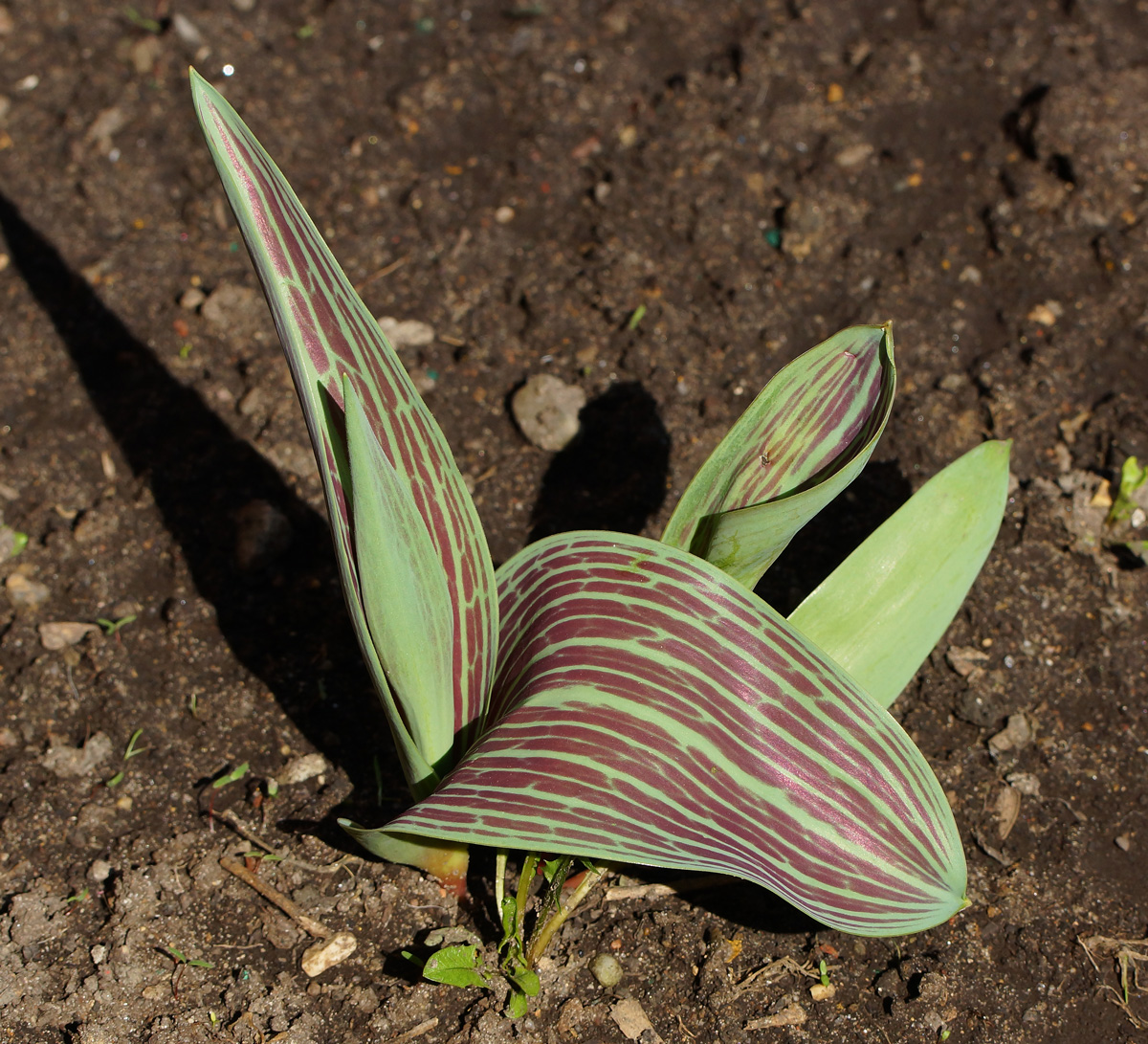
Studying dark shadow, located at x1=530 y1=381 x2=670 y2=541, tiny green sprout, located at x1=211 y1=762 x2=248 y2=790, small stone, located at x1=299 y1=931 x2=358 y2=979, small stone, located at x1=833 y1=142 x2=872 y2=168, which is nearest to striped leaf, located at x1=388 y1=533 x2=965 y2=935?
small stone, located at x1=299 y1=931 x2=358 y2=979

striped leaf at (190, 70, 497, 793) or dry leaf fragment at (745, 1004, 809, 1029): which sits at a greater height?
striped leaf at (190, 70, 497, 793)

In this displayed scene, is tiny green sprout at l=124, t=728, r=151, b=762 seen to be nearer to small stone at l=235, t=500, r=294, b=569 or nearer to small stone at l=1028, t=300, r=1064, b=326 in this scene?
small stone at l=235, t=500, r=294, b=569

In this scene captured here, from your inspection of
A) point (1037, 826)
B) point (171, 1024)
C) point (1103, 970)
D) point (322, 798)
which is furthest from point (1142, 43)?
point (171, 1024)

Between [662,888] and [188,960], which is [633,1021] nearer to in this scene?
[662,888]

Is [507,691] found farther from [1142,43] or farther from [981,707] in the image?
[1142,43]

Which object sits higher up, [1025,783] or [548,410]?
[548,410]

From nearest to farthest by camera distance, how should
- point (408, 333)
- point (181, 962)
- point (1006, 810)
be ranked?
1. point (181, 962)
2. point (1006, 810)
3. point (408, 333)

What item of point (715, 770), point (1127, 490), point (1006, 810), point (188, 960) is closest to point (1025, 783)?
point (1006, 810)
